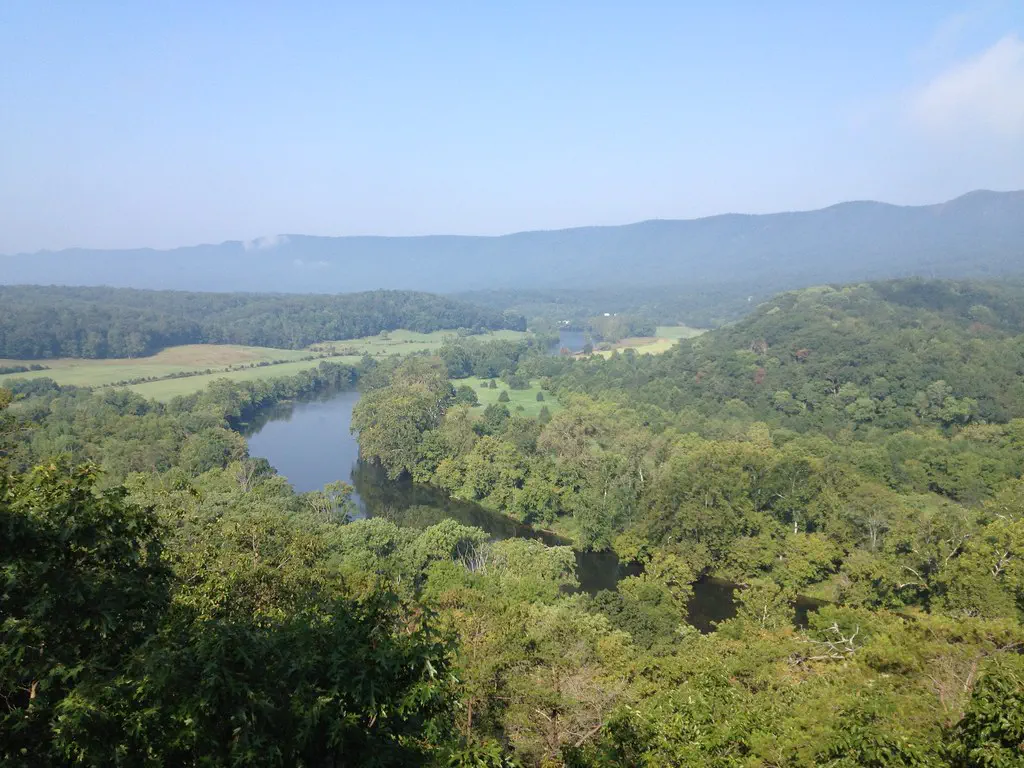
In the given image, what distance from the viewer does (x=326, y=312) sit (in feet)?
328

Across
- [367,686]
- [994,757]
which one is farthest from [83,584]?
[994,757]

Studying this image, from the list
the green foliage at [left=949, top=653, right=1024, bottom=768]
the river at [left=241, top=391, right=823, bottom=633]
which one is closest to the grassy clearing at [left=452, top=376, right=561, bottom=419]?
the river at [left=241, top=391, right=823, bottom=633]

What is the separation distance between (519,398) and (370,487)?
73.0 feet

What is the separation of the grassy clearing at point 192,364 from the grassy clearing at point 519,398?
19359mm

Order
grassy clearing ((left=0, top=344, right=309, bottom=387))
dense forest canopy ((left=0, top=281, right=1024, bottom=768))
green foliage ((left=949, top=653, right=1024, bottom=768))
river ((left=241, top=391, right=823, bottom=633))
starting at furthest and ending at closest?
grassy clearing ((left=0, top=344, right=309, bottom=387)) < river ((left=241, top=391, right=823, bottom=633)) < green foliage ((left=949, top=653, right=1024, bottom=768)) < dense forest canopy ((left=0, top=281, right=1024, bottom=768))

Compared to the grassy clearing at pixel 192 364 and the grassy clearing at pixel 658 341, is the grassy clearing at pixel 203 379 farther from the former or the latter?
the grassy clearing at pixel 658 341

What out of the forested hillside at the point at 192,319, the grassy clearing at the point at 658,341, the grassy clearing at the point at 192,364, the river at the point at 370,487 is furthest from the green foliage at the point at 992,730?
the forested hillside at the point at 192,319

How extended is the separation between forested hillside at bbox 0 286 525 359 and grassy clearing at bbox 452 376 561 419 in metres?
36.9

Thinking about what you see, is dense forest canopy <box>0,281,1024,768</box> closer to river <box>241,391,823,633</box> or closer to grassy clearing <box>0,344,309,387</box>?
river <box>241,391,823,633</box>

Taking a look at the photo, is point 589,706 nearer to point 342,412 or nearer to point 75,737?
point 75,737

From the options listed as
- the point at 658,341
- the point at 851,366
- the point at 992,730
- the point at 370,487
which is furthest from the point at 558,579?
the point at 658,341

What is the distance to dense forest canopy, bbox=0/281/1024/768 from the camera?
4297 mm

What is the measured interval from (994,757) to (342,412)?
53666mm

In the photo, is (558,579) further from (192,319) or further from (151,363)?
(192,319)
